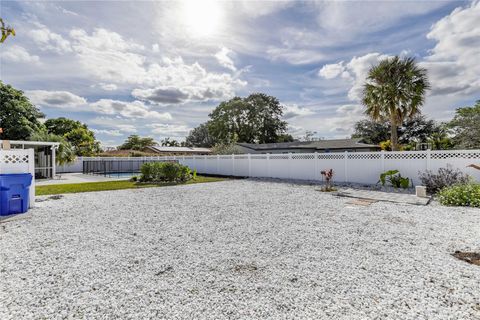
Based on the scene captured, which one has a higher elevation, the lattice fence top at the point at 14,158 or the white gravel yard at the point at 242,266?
the lattice fence top at the point at 14,158

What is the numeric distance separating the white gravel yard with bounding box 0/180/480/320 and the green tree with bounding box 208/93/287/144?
33.3m

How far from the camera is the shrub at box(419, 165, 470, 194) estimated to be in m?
8.03

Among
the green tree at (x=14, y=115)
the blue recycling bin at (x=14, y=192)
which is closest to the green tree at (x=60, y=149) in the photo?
the green tree at (x=14, y=115)

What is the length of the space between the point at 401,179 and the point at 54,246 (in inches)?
426

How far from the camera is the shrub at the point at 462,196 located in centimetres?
641

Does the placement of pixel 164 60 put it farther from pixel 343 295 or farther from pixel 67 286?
pixel 343 295

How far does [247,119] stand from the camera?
39344 mm

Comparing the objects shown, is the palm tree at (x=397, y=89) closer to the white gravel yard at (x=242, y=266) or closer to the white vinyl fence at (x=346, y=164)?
the white vinyl fence at (x=346, y=164)

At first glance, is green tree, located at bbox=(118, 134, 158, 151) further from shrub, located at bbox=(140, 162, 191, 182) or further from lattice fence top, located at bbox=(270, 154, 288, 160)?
lattice fence top, located at bbox=(270, 154, 288, 160)

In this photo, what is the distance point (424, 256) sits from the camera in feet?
10.8

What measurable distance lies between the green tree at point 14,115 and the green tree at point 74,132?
8.83 meters

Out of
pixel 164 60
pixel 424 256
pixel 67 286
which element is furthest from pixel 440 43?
pixel 67 286

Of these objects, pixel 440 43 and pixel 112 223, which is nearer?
pixel 112 223

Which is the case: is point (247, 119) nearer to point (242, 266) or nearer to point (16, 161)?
point (16, 161)
